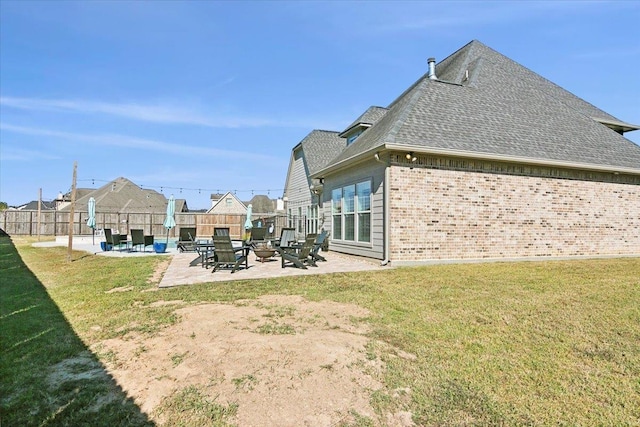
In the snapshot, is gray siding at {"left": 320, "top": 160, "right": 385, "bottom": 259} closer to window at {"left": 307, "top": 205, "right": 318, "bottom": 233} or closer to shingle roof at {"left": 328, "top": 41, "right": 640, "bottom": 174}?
shingle roof at {"left": 328, "top": 41, "right": 640, "bottom": 174}

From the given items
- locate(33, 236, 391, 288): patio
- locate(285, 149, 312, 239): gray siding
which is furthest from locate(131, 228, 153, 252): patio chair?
locate(285, 149, 312, 239): gray siding

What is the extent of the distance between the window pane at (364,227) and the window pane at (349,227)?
0.53m

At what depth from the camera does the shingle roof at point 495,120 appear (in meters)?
10.5

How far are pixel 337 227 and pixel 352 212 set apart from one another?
4.46ft

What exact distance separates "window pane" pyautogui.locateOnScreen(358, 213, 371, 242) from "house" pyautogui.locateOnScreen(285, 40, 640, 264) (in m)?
0.03

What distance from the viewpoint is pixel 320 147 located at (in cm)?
2084

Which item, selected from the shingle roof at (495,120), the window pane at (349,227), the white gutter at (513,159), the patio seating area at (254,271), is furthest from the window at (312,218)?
the white gutter at (513,159)

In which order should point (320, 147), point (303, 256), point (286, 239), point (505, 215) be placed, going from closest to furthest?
point (303, 256)
point (505, 215)
point (286, 239)
point (320, 147)

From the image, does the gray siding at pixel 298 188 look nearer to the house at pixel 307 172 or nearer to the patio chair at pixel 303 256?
the house at pixel 307 172

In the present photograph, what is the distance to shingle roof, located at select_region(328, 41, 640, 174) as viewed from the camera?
34.4 ft

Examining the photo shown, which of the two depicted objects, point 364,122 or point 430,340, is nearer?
point 430,340

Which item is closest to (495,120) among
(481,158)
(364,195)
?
(481,158)

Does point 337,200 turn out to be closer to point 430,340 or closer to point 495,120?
point 495,120

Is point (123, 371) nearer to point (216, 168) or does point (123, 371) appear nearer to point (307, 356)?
point (307, 356)
